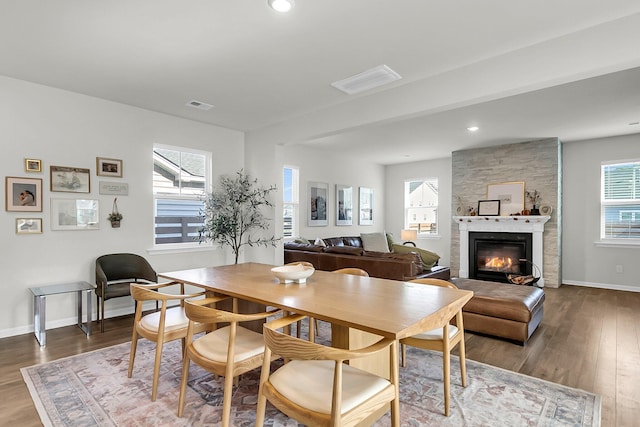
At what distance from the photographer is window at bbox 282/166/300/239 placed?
261 inches

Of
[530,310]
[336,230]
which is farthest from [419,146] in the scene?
[530,310]

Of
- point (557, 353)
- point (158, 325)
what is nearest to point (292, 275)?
point (158, 325)

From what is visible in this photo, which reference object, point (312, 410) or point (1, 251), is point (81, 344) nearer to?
point (1, 251)

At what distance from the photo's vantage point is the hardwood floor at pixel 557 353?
232 cm

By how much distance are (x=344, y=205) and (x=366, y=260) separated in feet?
11.1

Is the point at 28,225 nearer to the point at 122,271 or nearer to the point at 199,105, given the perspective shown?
the point at 122,271

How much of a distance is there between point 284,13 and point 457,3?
1.16 meters

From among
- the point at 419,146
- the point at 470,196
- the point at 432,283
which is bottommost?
the point at 432,283

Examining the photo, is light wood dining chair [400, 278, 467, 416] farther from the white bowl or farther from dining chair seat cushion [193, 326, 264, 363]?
dining chair seat cushion [193, 326, 264, 363]

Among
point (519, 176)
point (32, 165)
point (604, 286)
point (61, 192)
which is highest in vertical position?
point (519, 176)

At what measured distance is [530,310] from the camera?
338 centimetres

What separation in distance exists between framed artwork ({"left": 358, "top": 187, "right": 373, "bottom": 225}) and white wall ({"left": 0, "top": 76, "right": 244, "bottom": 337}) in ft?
14.6

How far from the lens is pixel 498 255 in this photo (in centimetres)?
677

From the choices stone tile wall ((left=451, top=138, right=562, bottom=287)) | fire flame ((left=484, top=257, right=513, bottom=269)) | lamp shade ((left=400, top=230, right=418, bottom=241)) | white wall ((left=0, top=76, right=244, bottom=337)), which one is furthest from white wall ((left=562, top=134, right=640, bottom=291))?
white wall ((left=0, top=76, right=244, bottom=337))
